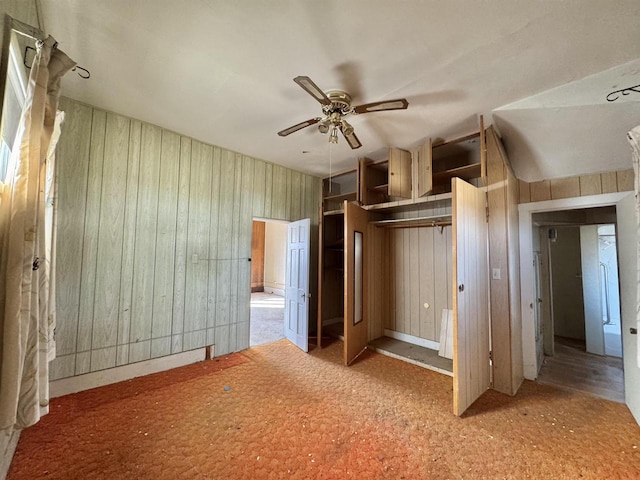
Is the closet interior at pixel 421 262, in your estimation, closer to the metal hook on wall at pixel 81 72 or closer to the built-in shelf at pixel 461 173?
the built-in shelf at pixel 461 173

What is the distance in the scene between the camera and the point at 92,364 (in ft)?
8.57

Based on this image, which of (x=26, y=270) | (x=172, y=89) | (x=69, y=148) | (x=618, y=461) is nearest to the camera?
(x=26, y=270)

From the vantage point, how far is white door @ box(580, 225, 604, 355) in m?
3.70

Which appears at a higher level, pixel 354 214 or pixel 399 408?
pixel 354 214

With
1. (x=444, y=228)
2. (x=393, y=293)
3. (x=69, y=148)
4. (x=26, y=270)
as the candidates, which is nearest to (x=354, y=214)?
(x=444, y=228)

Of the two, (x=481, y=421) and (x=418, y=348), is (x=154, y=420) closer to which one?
(x=481, y=421)

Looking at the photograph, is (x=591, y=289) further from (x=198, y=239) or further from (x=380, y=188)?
(x=198, y=239)

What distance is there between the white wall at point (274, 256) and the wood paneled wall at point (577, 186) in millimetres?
6624

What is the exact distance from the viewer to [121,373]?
2.77 metres

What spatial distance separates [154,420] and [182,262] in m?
1.67

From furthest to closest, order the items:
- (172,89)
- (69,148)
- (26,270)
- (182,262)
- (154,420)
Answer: (182,262) < (69,148) < (172,89) < (154,420) < (26,270)

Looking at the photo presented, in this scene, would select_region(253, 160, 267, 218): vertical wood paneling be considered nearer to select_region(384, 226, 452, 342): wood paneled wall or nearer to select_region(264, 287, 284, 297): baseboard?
select_region(384, 226, 452, 342): wood paneled wall

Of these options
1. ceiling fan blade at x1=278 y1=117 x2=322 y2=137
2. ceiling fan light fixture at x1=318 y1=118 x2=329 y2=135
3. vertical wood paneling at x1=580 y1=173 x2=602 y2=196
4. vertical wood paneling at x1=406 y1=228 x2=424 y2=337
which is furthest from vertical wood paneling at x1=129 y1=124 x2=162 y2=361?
vertical wood paneling at x1=580 y1=173 x2=602 y2=196

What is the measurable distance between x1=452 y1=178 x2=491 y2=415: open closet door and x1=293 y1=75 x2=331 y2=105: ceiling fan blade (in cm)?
133
